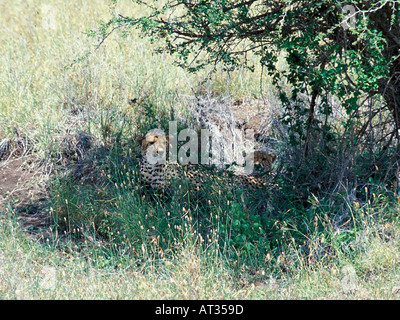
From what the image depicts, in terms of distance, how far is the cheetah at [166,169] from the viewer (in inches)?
201

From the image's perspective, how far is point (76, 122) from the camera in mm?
6270

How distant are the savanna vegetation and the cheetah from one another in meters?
0.18

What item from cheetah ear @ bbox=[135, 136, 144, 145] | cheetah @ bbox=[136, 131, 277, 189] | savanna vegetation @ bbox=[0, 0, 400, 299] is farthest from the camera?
cheetah ear @ bbox=[135, 136, 144, 145]

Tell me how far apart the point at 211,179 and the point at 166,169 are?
22.3 inches

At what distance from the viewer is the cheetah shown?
201 inches

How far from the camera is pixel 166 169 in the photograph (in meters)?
5.36

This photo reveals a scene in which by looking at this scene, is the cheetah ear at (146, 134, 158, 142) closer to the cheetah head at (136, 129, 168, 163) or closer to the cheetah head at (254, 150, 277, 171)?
the cheetah head at (136, 129, 168, 163)

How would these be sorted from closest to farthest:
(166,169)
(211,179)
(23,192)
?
(211,179) → (166,169) → (23,192)

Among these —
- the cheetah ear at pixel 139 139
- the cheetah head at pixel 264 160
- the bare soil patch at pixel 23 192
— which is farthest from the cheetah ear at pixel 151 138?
the bare soil patch at pixel 23 192

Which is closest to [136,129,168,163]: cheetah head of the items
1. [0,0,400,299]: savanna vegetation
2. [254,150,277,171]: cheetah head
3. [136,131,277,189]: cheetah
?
[136,131,277,189]: cheetah

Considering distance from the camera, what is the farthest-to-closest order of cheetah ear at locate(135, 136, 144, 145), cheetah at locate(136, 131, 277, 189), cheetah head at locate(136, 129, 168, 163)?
cheetah ear at locate(135, 136, 144, 145), cheetah head at locate(136, 129, 168, 163), cheetah at locate(136, 131, 277, 189)

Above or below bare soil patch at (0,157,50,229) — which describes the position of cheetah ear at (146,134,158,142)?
above

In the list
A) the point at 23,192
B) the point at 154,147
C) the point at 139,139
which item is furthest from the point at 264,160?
the point at 23,192

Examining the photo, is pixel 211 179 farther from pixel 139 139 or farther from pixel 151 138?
pixel 139 139
